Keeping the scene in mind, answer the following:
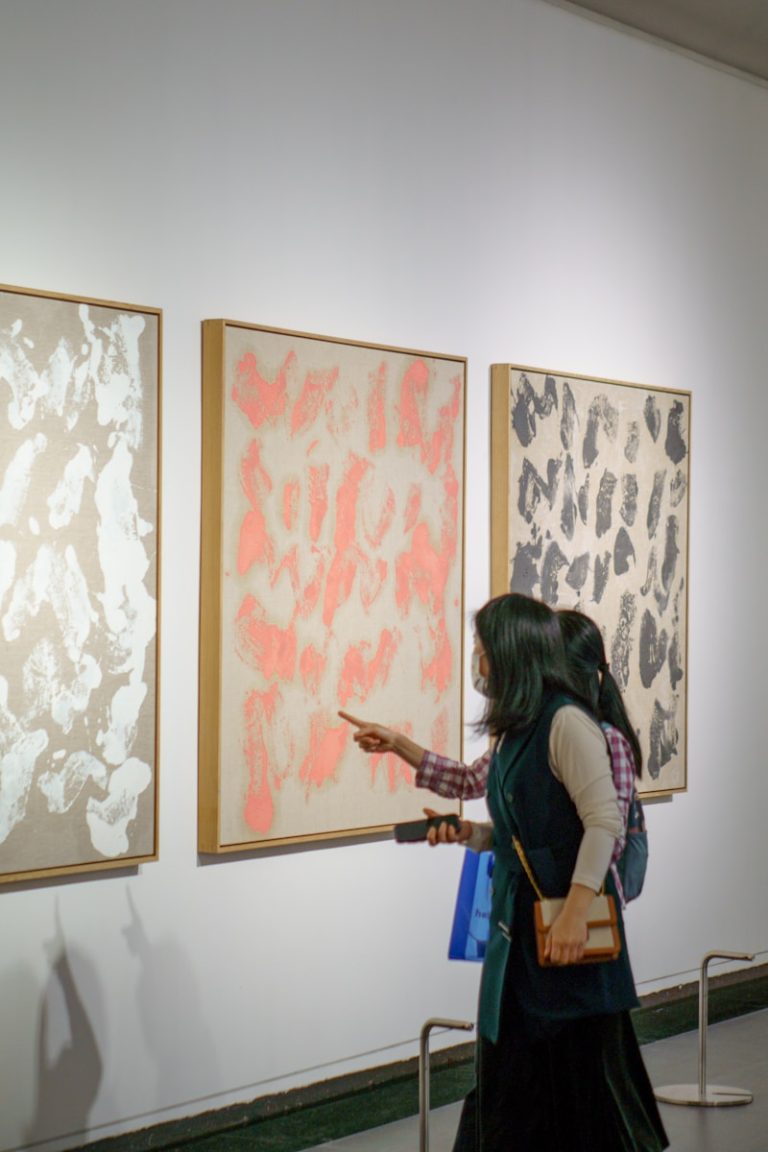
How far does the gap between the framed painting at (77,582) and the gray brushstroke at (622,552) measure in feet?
9.50

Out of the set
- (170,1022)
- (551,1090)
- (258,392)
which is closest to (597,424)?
(258,392)

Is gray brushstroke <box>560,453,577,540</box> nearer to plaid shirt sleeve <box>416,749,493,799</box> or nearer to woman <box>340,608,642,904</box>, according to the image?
woman <box>340,608,642,904</box>

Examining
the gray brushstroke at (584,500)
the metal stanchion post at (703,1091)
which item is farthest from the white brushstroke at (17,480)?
the metal stanchion post at (703,1091)

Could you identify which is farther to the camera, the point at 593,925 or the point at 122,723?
the point at 122,723

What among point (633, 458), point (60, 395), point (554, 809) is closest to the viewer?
point (554, 809)

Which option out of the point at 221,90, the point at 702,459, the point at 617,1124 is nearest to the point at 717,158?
the point at 702,459

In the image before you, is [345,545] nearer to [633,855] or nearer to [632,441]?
[633,855]

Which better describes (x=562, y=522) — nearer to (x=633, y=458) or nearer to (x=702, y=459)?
(x=633, y=458)

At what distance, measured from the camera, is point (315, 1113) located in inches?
245

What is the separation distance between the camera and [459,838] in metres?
5.00

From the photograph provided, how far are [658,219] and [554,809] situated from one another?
176 inches

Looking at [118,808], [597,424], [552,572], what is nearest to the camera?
[118,808]

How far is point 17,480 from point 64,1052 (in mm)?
1981

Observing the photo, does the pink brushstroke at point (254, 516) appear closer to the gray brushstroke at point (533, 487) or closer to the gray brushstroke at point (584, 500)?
the gray brushstroke at point (533, 487)
